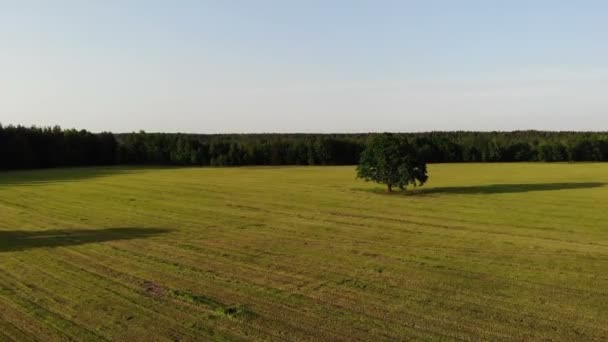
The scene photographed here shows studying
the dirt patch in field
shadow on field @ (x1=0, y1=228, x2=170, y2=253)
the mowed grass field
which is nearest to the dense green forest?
the mowed grass field

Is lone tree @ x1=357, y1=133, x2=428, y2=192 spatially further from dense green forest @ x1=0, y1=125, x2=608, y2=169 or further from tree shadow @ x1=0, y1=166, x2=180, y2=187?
dense green forest @ x1=0, y1=125, x2=608, y2=169

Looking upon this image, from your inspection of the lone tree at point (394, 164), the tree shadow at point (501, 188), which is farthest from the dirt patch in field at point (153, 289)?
the tree shadow at point (501, 188)

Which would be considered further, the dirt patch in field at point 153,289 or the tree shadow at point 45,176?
the tree shadow at point 45,176

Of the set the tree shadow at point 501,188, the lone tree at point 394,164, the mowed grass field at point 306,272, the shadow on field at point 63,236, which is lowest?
the shadow on field at point 63,236

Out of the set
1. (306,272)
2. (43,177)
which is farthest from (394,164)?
(43,177)

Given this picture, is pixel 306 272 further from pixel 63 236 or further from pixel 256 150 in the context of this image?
pixel 256 150

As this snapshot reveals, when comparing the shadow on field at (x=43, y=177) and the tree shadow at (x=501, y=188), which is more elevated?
the tree shadow at (x=501, y=188)

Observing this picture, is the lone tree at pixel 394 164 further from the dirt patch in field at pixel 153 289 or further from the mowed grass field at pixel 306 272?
the dirt patch in field at pixel 153 289

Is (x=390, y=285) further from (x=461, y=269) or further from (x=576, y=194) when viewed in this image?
(x=576, y=194)
